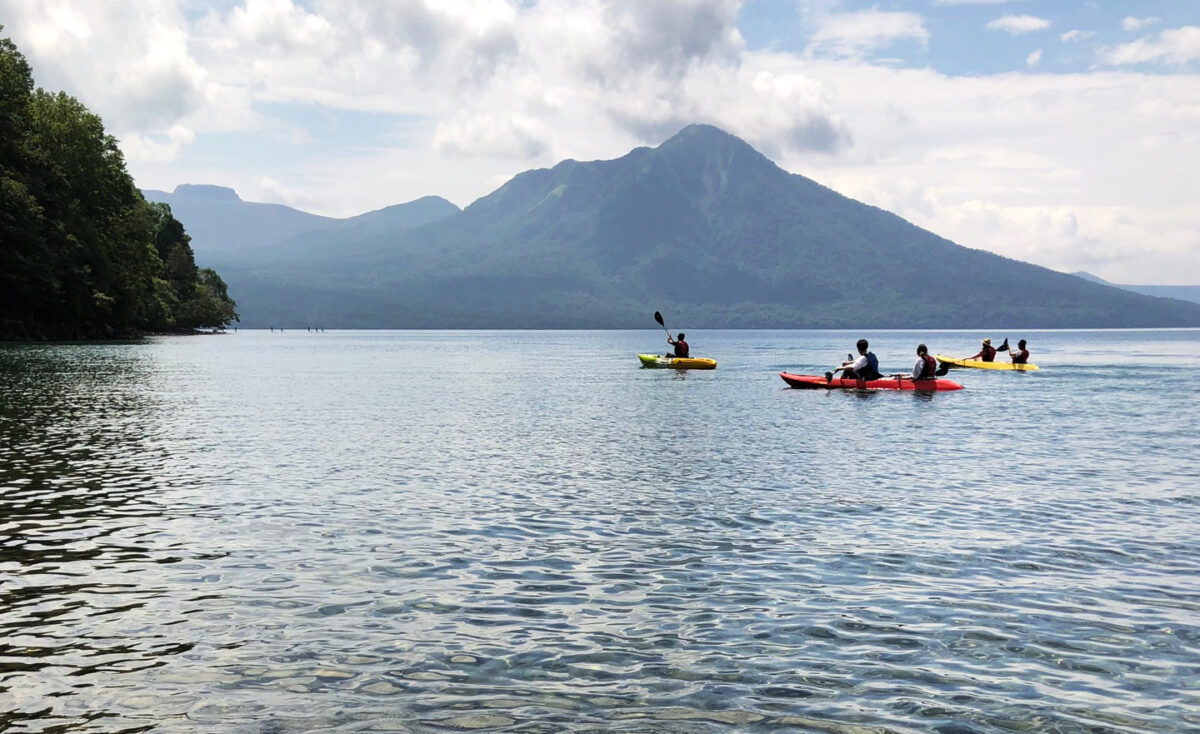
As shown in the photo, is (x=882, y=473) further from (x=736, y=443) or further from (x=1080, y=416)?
(x=1080, y=416)

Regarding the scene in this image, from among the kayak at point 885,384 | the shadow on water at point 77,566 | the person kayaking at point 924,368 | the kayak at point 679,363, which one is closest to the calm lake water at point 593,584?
the shadow on water at point 77,566

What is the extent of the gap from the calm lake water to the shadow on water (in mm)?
52

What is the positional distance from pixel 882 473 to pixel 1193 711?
15282mm

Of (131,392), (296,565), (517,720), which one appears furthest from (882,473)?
(131,392)

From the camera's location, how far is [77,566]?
518 inches

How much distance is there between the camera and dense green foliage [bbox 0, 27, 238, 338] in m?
Answer: 84.6

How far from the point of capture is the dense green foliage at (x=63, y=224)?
84.6m

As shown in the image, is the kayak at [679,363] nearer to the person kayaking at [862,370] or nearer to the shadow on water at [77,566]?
the person kayaking at [862,370]

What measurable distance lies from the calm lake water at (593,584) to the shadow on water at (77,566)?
0.05m

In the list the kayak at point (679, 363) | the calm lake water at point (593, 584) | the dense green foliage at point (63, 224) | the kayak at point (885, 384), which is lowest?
the calm lake water at point (593, 584)

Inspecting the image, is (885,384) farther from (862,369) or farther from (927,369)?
(927,369)

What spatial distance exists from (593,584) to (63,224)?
92993mm

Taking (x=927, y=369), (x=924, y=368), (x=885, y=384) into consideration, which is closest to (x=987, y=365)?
(x=927, y=369)

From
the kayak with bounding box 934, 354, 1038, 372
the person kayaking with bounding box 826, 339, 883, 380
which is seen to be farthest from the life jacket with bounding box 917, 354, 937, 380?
the kayak with bounding box 934, 354, 1038, 372
